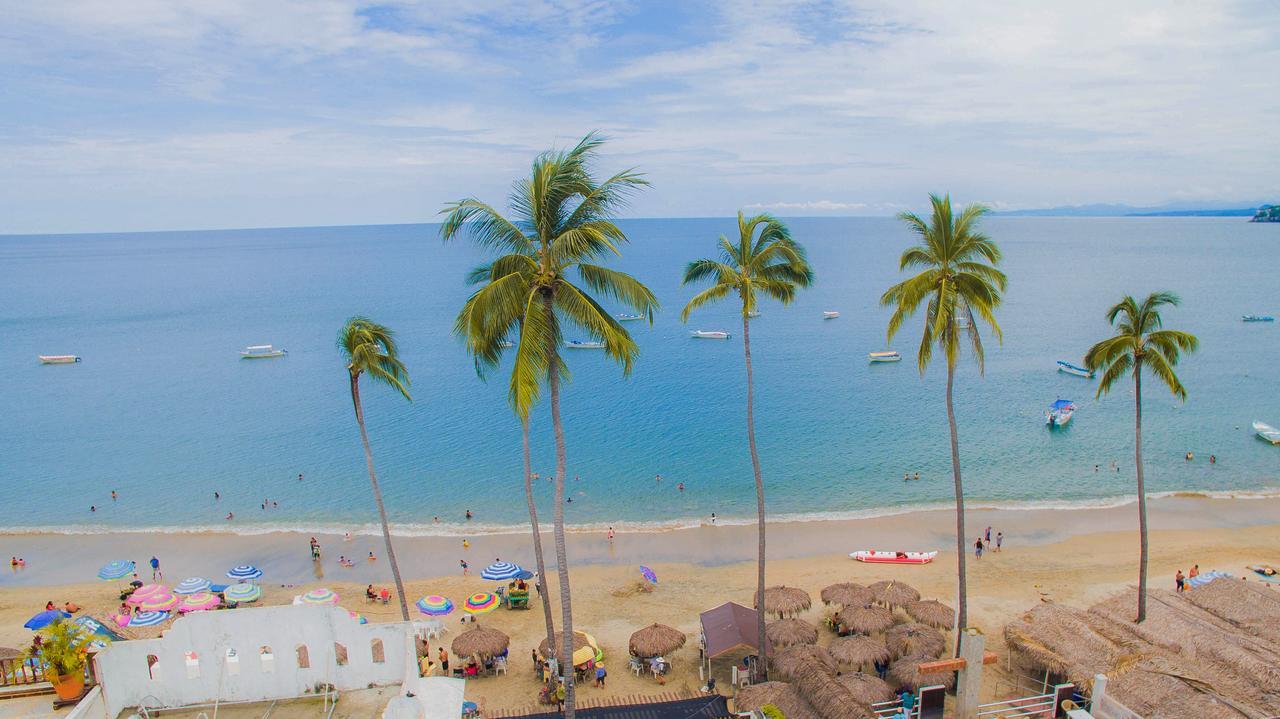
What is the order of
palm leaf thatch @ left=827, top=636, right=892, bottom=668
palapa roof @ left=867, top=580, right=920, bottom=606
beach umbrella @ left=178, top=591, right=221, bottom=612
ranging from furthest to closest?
beach umbrella @ left=178, top=591, right=221, bottom=612 → palapa roof @ left=867, top=580, right=920, bottom=606 → palm leaf thatch @ left=827, top=636, right=892, bottom=668

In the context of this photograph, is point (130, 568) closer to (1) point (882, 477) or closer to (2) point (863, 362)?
(1) point (882, 477)

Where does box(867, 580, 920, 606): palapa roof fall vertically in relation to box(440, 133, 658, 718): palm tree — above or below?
below

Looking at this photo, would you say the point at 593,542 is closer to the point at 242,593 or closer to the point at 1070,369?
the point at 242,593

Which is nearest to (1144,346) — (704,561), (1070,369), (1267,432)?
(704,561)

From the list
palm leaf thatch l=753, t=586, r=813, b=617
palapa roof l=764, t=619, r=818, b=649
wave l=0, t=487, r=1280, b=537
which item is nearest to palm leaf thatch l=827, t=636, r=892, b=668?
palapa roof l=764, t=619, r=818, b=649

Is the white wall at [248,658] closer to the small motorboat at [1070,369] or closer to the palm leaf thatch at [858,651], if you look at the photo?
the palm leaf thatch at [858,651]

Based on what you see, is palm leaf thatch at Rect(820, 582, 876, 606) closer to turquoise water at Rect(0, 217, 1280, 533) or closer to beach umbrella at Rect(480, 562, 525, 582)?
beach umbrella at Rect(480, 562, 525, 582)
